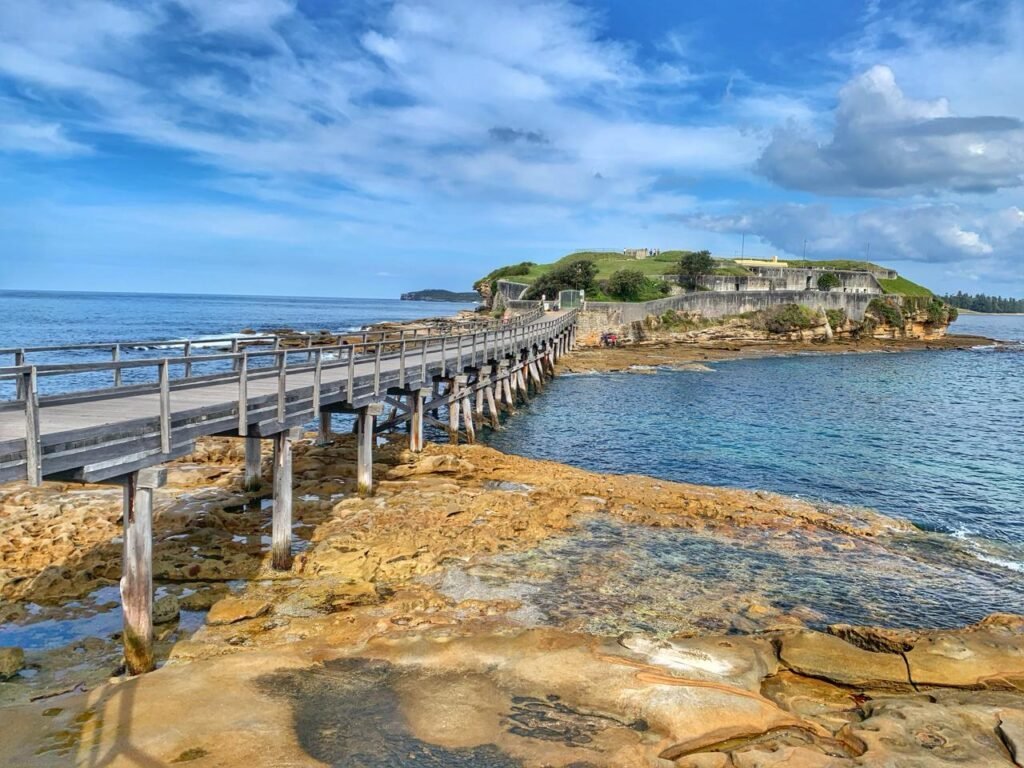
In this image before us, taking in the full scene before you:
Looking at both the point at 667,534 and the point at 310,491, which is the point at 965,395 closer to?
the point at 667,534

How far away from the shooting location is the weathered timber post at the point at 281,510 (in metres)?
13.1

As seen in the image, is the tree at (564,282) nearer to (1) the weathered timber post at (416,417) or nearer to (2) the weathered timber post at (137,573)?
(1) the weathered timber post at (416,417)

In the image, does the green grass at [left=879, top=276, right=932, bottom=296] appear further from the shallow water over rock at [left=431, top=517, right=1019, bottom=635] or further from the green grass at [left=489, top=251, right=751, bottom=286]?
the shallow water over rock at [left=431, top=517, right=1019, bottom=635]

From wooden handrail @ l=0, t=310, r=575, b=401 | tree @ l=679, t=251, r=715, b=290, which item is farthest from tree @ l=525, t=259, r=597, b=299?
wooden handrail @ l=0, t=310, r=575, b=401

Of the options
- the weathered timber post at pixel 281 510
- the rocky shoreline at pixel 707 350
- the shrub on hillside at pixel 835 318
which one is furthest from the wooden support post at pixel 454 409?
the shrub on hillside at pixel 835 318

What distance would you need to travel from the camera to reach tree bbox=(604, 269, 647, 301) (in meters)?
80.0

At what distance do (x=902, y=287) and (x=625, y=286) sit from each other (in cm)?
5378

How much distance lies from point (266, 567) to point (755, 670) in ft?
27.9

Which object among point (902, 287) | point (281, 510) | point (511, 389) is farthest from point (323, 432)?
point (902, 287)

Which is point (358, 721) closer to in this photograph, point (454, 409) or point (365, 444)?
point (365, 444)

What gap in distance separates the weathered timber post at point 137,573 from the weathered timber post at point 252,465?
9117 mm

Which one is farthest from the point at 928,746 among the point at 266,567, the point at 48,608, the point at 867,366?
the point at 867,366

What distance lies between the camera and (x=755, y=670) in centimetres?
963

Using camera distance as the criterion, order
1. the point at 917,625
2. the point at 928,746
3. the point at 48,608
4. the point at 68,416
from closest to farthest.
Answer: the point at 928,746
the point at 68,416
the point at 48,608
the point at 917,625
